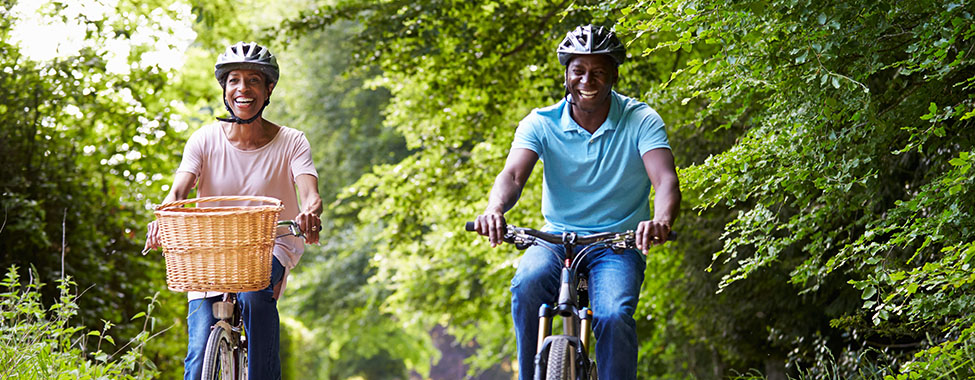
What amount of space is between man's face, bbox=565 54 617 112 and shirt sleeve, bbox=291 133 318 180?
1202 millimetres

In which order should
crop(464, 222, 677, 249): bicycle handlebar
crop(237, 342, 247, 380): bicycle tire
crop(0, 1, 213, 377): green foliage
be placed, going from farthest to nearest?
crop(0, 1, 213, 377): green foliage < crop(237, 342, 247, 380): bicycle tire < crop(464, 222, 677, 249): bicycle handlebar

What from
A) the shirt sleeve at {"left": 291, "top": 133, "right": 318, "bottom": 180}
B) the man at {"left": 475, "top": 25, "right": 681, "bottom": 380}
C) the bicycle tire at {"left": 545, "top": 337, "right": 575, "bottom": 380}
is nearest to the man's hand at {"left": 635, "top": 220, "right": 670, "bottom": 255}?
the man at {"left": 475, "top": 25, "right": 681, "bottom": 380}

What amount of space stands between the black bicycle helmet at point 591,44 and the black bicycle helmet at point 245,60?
4.24 feet

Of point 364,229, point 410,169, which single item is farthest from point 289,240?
point 364,229

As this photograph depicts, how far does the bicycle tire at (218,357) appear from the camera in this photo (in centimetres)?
408

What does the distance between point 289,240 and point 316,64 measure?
17.4m

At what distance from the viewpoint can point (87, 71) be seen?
894 cm

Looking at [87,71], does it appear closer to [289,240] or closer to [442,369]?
[289,240]

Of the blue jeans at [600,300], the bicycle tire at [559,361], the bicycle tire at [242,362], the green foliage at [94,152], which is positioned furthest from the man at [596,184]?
the green foliage at [94,152]

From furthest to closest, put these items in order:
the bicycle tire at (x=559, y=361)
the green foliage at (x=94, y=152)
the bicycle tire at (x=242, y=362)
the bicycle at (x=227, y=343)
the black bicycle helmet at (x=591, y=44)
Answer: the green foliage at (x=94, y=152) < the bicycle tire at (x=242, y=362) < the bicycle at (x=227, y=343) < the black bicycle helmet at (x=591, y=44) < the bicycle tire at (x=559, y=361)

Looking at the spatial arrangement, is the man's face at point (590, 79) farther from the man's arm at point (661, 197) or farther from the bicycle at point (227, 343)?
the bicycle at point (227, 343)

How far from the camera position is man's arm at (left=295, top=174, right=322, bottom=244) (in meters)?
4.21

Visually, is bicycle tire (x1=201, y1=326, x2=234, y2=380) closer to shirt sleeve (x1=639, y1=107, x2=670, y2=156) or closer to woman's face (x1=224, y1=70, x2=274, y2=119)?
woman's face (x1=224, y1=70, x2=274, y2=119)

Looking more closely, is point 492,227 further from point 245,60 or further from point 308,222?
point 245,60
